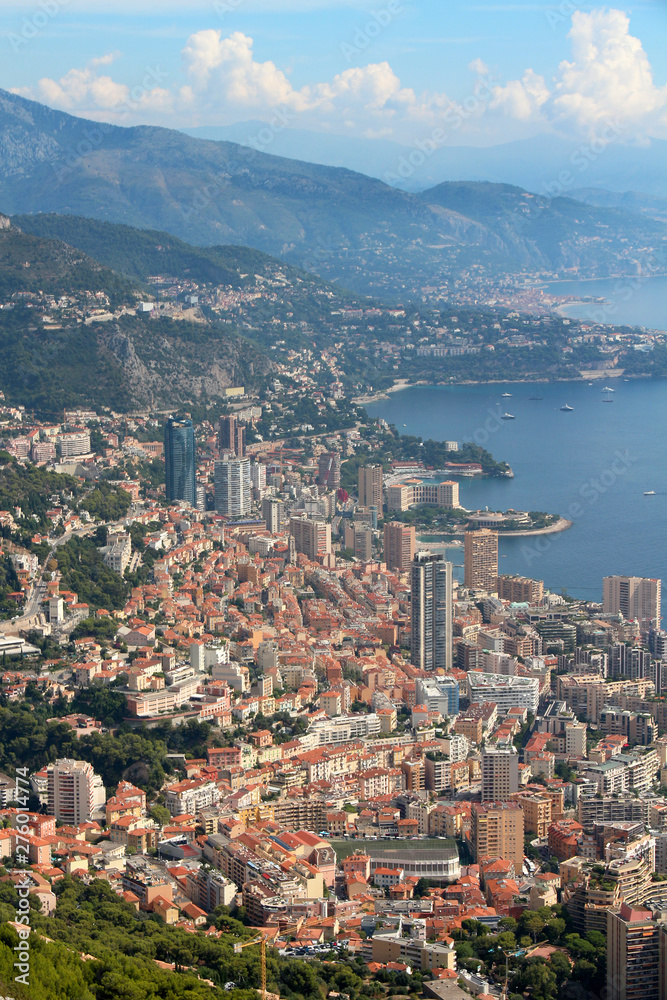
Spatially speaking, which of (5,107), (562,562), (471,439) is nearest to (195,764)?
(562,562)

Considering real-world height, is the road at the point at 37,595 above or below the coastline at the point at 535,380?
below

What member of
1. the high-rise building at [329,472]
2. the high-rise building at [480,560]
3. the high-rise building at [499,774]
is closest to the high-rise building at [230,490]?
the high-rise building at [329,472]

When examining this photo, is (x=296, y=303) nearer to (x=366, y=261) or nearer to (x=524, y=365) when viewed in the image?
(x=524, y=365)

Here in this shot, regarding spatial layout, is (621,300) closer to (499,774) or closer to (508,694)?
(508,694)

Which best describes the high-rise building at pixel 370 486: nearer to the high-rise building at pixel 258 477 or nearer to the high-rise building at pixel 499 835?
the high-rise building at pixel 258 477

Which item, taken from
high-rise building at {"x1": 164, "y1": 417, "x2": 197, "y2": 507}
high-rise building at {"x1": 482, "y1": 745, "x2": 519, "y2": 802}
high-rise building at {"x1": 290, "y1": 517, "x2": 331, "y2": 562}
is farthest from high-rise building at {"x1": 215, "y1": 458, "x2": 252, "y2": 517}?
high-rise building at {"x1": 482, "y1": 745, "x2": 519, "y2": 802}

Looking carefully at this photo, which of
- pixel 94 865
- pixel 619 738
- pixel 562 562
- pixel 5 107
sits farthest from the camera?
pixel 5 107

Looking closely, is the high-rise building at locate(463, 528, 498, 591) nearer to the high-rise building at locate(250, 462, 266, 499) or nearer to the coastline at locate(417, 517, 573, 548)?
the coastline at locate(417, 517, 573, 548)

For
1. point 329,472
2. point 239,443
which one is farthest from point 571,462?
point 239,443
